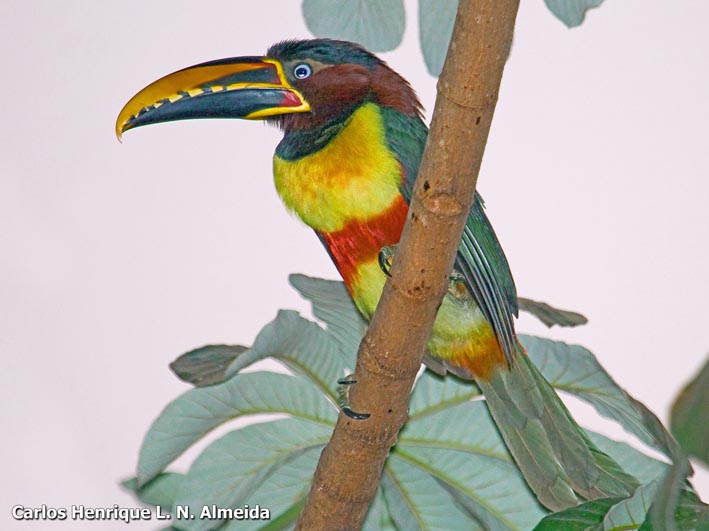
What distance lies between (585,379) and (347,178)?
1.74 feet

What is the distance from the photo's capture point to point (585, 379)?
149cm

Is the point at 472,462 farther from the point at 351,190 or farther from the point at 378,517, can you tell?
the point at 351,190

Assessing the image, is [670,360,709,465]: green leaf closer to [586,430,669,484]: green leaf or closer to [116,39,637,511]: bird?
[116,39,637,511]: bird

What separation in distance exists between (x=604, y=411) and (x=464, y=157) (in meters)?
0.67

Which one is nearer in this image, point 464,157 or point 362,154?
point 464,157

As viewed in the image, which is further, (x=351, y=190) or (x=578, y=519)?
(x=351, y=190)

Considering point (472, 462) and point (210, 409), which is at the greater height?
point (210, 409)

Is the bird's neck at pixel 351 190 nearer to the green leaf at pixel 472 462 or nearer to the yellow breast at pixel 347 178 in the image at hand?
the yellow breast at pixel 347 178

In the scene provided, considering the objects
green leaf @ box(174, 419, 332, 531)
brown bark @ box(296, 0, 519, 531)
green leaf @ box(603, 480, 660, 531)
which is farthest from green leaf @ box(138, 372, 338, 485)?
green leaf @ box(603, 480, 660, 531)

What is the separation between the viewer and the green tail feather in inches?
54.1

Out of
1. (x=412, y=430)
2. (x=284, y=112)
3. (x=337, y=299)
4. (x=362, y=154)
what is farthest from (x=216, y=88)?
(x=412, y=430)

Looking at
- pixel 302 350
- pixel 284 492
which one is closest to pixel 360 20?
pixel 302 350

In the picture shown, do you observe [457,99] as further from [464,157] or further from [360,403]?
[360,403]

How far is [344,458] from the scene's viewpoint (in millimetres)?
1195
